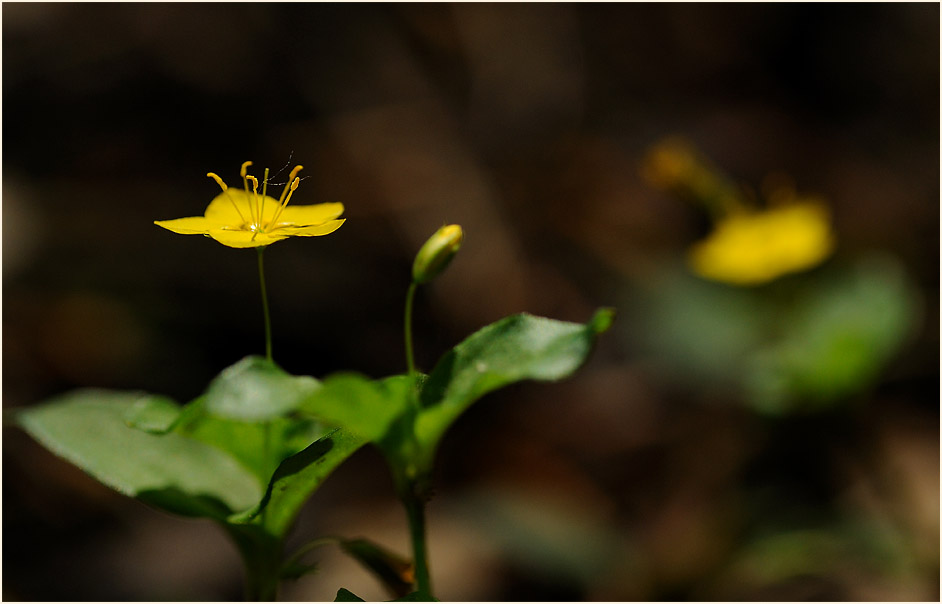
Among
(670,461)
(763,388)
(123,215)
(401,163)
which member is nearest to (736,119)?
(401,163)

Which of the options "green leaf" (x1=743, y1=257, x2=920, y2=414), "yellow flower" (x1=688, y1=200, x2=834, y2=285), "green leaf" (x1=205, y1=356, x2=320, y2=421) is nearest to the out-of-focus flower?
"yellow flower" (x1=688, y1=200, x2=834, y2=285)

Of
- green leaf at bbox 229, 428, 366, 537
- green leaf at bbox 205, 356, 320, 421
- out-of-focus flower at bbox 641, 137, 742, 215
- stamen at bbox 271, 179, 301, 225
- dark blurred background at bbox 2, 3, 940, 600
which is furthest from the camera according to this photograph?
dark blurred background at bbox 2, 3, 940, 600

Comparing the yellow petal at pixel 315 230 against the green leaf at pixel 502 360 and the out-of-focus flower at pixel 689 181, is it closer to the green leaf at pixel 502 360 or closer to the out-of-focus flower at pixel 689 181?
the green leaf at pixel 502 360

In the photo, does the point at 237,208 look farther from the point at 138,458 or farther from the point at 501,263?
the point at 501,263

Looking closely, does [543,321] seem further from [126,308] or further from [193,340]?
[126,308]

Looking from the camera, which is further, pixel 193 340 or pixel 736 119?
pixel 736 119

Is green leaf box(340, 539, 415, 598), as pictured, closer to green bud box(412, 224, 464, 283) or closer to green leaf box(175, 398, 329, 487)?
green leaf box(175, 398, 329, 487)

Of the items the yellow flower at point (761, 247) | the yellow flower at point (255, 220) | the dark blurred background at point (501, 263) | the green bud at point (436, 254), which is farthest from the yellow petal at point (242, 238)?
the yellow flower at point (761, 247)
